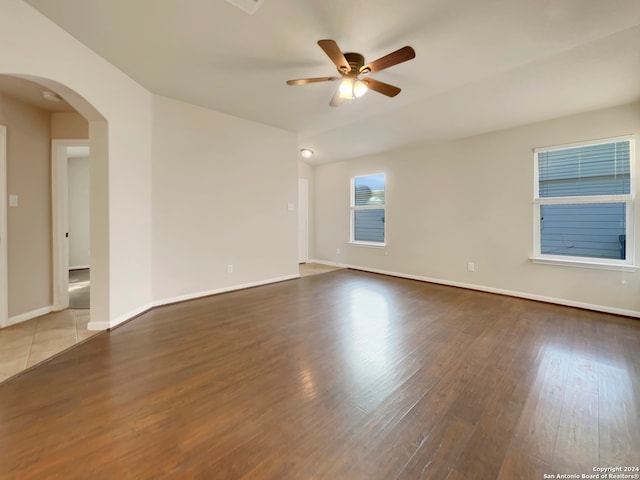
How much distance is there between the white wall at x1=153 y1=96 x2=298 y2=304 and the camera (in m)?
3.54

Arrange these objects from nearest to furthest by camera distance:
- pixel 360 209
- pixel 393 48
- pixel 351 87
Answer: pixel 393 48
pixel 351 87
pixel 360 209

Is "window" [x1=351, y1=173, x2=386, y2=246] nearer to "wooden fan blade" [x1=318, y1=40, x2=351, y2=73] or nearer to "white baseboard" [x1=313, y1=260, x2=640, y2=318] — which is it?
"white baseboard" [x1=313, y1=260, x2=640, y2=318]

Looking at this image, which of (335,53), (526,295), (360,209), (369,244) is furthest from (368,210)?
(335,53)

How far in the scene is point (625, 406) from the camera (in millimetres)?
1670

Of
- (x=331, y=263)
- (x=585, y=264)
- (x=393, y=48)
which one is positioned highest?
(x=393, y=48)

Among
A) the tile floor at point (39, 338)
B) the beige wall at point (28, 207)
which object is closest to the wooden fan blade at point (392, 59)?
the tile floor at point (39, 338)

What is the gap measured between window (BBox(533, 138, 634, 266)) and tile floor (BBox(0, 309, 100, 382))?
552 centimetres

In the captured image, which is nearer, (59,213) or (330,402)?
(330,402)

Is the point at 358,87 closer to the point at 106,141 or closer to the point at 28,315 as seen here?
the point at 106,141

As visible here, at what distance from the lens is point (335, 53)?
215cm

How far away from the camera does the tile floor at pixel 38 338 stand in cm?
216

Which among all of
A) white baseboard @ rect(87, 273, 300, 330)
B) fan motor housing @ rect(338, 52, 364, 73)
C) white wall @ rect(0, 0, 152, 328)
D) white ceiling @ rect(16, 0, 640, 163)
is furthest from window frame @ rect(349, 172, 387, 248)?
white wall @ rect(0, 0, 152, 328)

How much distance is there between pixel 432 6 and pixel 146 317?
3994 millimetres

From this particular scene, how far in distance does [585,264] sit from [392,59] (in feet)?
11.6
